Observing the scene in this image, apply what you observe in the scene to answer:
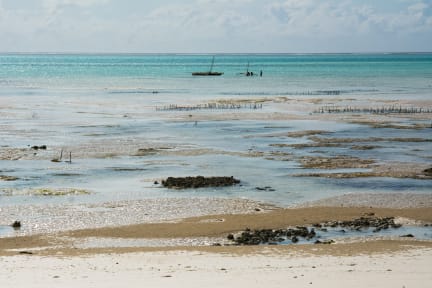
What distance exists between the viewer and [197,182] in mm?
26719

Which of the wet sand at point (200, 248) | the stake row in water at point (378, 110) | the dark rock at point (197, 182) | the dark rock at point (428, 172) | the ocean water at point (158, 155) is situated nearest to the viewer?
the wet sand at point (200, 248)

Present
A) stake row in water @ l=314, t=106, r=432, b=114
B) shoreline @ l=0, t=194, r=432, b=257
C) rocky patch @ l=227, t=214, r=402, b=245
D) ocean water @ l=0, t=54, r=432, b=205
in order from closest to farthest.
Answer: shoreline @ l=0, t=194, r=432, b=257 < rocky patch @ l=227, t=214, r=402, b=245 < ocean water @ l=0, t=54, r=432, b=205 < stake row in water @ l=314, t=106, r=432, b=114

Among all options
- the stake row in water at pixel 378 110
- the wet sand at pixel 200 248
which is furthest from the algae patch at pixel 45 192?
the stake row in water at pixel 378 110

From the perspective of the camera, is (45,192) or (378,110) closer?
(45,192)

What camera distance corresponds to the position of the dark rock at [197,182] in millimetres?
26478

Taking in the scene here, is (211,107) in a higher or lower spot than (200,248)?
higher

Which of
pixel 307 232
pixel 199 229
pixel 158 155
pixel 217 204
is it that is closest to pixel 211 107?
pixel 158 155

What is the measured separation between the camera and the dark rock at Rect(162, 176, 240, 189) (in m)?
26.5

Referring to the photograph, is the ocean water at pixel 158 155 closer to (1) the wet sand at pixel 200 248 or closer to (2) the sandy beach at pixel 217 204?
(2) the sandy beach at pixel 217 204

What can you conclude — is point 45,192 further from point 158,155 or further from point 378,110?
point 378,110

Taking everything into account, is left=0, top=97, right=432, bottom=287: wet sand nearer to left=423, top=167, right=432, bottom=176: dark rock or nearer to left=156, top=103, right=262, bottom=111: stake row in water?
left=423, top=167, right=432, bottom=176: dark rock

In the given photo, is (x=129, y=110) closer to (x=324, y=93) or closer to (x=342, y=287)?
(x=324, y=93)

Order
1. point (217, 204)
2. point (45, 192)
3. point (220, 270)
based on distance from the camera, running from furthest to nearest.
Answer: point (45, 192) < point (217, 204) < point (220, 270)

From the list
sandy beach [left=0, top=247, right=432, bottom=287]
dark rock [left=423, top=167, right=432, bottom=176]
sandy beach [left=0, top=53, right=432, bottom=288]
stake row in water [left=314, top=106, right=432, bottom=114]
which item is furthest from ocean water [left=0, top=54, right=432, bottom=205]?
stake row in water [left=314, top=106, right=432, bottom=114]
